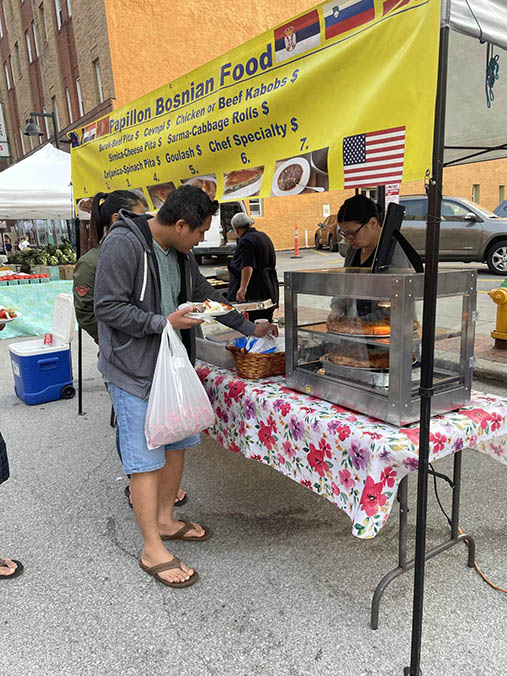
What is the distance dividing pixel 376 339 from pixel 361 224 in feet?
3.49

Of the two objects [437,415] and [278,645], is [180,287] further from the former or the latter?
[278,645]

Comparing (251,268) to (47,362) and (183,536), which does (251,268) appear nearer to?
(47,362)

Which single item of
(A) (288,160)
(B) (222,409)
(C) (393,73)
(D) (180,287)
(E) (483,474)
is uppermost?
(C) (393,73)

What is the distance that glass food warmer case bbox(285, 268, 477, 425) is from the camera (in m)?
1.84

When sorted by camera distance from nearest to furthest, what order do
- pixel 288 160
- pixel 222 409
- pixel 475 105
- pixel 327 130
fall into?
pixel 327 130, pixel 288 160, pixel 475 105, pixel 222 409

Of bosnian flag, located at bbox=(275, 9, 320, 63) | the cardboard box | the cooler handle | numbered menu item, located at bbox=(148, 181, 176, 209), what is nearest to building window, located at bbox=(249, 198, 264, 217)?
the cardboard box

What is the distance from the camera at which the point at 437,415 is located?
202 centimetres

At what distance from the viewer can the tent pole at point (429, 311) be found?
4.79 ft

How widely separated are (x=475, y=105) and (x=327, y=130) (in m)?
1.01

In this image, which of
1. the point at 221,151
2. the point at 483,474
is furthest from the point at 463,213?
the point at 221,151

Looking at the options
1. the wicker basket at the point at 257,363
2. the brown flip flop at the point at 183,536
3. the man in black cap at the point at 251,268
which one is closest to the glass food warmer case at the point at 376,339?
the wicker basket at the point at 257,363

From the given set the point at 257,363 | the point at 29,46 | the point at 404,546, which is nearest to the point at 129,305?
the point at 257,363

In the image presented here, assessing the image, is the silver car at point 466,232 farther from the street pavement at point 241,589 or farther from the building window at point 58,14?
the building window at point 58,14

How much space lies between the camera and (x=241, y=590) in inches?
89.0
